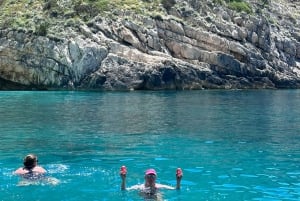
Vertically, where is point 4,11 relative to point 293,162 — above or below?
above

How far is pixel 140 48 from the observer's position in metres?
96.8

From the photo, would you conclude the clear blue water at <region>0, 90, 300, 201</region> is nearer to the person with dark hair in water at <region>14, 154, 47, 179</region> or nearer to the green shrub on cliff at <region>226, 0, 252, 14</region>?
the person with dark hair in water at <region>14, 154, 47, 179</region>

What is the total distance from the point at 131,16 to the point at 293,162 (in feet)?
262

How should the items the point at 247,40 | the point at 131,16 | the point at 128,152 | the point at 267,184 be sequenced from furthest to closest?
the point at 247,40
the point at 131,16
the point at 128,152
the point at 267,184

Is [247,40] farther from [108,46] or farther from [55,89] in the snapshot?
[55,89]

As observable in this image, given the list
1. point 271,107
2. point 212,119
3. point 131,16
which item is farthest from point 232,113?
point 131,16

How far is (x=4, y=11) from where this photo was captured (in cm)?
10719

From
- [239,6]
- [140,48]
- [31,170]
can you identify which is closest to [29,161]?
[31,170]

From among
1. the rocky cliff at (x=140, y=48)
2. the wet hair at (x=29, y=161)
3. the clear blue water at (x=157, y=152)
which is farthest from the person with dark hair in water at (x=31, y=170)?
the rocky cliff at (x=140, y=48)

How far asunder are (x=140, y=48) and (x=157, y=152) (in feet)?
235

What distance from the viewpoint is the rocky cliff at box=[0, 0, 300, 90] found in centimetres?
9288

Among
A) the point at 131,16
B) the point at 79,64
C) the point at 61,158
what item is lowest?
the point at 61,158

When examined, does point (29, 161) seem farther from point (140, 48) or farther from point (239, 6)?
point (239, 6)

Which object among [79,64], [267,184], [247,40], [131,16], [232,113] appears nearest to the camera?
[267,184]
